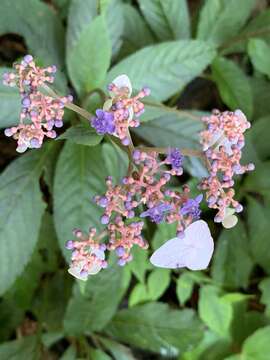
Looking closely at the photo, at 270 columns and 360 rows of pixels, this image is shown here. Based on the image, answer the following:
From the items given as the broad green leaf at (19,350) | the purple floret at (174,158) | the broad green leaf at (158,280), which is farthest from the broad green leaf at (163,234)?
the purple floret at (174,158)

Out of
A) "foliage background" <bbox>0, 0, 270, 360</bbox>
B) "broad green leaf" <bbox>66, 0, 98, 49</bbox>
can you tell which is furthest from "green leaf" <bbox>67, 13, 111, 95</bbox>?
"broad green leaf" <bbox>66, 0, 98, 49</bbox>

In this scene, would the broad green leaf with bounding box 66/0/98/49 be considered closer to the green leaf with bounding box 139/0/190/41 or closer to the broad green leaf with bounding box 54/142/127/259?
the green leaf with bounding box 139/0/190/41

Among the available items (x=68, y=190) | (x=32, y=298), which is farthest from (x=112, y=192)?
(x=32, y=298)

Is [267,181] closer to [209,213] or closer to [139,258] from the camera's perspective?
[209,213]

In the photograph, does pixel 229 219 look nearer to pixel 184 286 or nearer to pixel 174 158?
pixel 174 158

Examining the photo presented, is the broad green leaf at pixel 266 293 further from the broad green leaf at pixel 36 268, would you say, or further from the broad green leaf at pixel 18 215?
the broad green leaf at pixel 18 215

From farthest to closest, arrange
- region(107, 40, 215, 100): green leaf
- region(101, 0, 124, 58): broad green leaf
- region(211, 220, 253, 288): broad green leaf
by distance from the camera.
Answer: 1. region(211, 220, 253, 288): broad green leaf
2. region(101, 0, 124, 58): broad green leaf
3. region(107, 40, 215, 100): green leaf
